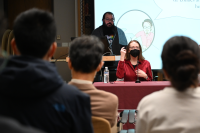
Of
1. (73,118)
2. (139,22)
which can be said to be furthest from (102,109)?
(139,22)

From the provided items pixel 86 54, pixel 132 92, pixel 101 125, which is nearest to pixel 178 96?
pixel 101 125

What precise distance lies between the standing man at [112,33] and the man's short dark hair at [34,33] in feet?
9.58

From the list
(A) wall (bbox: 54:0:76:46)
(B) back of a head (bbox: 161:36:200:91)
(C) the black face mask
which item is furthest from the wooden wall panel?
(B) back of a head (bbox: 161:36:200:91)

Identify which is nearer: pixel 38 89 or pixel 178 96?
pixel 38 89

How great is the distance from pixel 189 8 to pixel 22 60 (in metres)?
4.01

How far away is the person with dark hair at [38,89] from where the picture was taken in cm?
61

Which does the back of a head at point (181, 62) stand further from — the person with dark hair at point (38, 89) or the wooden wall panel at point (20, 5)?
the wooden wall panel at point (20, 5)

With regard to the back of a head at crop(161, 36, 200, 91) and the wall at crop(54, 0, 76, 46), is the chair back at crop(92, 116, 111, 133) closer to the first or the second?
the back of a head at crop(161, 36, 200, 91)

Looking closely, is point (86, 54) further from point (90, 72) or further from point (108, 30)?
point (108, 30)

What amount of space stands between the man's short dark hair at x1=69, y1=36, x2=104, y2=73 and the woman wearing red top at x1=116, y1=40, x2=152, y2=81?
161 cm

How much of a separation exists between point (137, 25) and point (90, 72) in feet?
10.5

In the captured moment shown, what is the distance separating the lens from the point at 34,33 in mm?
735

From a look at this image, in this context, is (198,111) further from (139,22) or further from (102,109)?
(139,22)

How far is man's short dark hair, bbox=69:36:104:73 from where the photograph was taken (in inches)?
43.9
